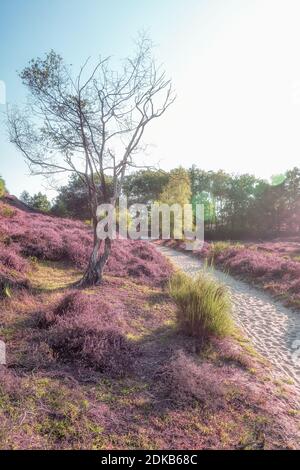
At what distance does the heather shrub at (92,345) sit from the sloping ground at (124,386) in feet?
0.05

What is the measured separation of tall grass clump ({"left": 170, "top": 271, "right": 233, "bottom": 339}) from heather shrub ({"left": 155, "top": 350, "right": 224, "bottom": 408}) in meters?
1.25

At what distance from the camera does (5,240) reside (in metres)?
9.91

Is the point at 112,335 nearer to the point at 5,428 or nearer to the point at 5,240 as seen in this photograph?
the point at 5,428

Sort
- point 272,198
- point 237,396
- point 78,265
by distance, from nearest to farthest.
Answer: point 237,396, point 78,265, point 272,198

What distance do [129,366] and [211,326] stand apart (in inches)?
73.7

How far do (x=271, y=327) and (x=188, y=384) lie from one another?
4094mm

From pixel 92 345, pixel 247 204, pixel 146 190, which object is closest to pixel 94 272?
pixel 92 345

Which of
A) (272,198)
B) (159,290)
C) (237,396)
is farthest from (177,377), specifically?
(272,198)

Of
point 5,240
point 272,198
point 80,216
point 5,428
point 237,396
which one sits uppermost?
point 272,198

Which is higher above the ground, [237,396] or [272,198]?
[272,198]

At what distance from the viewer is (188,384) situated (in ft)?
12.3

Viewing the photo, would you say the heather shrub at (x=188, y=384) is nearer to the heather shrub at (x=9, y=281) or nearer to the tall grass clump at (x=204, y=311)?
the tall grass clump at (x=204, y=311)

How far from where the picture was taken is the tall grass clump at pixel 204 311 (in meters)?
5.53

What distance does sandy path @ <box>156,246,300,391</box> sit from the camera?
17.2 ft
